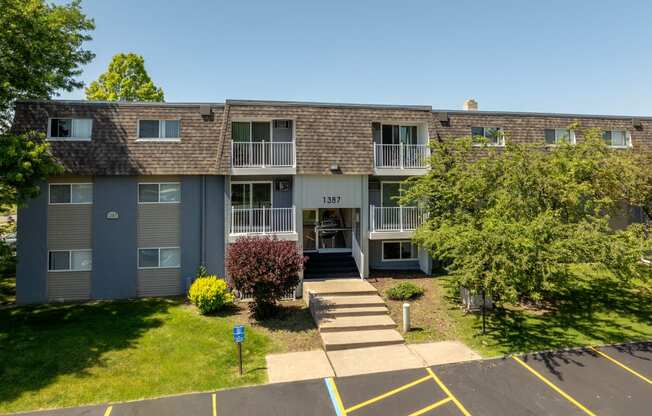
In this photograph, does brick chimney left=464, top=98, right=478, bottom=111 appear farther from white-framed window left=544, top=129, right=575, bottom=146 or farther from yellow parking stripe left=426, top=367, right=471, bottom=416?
yellow parking stripe left=426, top=367, right=471, bottom=416

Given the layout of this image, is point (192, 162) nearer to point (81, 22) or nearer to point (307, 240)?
point (307, 240)

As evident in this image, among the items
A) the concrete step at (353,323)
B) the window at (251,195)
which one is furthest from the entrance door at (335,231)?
the concrete step at (353,323)

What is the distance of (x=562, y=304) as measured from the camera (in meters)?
14.7

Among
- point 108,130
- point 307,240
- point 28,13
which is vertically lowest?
point 307,240

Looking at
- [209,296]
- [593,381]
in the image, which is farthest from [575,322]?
[209,296]

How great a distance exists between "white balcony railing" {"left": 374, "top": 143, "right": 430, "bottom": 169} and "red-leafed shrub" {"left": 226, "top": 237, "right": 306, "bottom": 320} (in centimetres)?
668

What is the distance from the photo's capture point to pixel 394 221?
57.6 feet

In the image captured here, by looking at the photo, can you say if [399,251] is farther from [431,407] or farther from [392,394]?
[431,407]

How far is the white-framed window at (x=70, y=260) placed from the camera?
52.0 feet

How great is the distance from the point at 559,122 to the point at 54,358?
76.7ft

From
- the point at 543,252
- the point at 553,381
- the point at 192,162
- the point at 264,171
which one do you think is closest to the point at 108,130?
the point at 192,162

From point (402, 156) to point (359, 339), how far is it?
8949mm

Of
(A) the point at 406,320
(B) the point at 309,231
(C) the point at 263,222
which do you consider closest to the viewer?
(A) the point at 406,320

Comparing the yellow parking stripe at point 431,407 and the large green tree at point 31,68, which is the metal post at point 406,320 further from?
the large green tree at point 31,68
